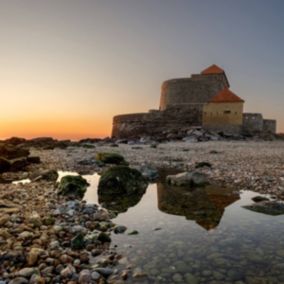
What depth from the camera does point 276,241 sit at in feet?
17.6

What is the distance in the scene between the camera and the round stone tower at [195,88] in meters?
48.5

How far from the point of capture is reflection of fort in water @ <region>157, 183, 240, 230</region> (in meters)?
6.89

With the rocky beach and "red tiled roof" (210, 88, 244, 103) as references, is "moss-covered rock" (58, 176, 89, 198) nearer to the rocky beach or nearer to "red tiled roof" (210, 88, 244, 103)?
the rocky beach

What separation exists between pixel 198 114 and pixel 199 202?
36.6 metres

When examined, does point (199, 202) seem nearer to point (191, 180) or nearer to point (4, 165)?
point (191, 180)

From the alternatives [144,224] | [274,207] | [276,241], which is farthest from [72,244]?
[274,207]

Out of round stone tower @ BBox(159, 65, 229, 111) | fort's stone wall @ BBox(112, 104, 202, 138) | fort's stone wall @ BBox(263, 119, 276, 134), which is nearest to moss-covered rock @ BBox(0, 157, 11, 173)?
fort's stone wall @ BBox(112, 104, 202, 138)

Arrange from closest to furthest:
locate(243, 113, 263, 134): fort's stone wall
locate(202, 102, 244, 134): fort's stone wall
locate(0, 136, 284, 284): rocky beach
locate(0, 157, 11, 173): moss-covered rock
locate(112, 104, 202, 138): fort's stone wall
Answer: locate(0, 136, 284, 284): rocky beach < locate(0, 157, 11, 173): moss-covered rock < locate(202, 102, 244, 134): fort's stone wall < locate(243, 113, 263, 134): fort's stone wall < locate(112, 104, 202, 138): fort's stone wall

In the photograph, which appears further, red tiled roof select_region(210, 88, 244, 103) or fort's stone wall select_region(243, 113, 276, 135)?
fort's stone wall select_region(243, 113, 276, 135)

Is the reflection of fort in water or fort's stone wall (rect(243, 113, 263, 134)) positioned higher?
fort's stone wall (rect(243, 113, 263, 134))

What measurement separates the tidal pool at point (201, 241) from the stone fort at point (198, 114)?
32.6 meters

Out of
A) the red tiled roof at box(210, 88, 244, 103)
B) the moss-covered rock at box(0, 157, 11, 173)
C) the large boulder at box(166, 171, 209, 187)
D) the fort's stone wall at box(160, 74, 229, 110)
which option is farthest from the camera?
the fort's stone wall at box(160, 74, 229, 110)

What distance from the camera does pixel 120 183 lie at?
9.80m

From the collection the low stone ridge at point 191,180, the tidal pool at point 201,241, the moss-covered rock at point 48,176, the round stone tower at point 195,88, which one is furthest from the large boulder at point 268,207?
the round stone tower at point 195,88
